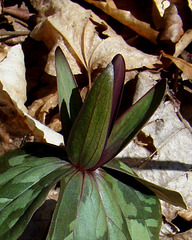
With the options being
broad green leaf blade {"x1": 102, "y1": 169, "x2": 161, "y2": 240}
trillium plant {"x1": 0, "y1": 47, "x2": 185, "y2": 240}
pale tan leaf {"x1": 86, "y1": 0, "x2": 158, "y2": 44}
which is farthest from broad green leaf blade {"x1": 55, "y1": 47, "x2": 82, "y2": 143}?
pale tan leaf {"x1": 86, "y1": 0, "x2": 158, "y2": 44}

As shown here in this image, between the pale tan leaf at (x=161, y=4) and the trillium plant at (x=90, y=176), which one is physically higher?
the pale tan leaf at (x=161, y=4)

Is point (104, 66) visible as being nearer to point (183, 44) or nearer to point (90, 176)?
point (183, 44)

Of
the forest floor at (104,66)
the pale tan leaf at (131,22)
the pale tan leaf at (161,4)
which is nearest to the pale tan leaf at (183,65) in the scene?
the forest floor at (104,66)

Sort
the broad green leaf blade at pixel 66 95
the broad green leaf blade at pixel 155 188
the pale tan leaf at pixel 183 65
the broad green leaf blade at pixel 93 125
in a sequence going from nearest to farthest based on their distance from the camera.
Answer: the broad green leaf blade at pixel 93 125, the broad green leaf blade at pixel 155 188, the broad green leaf blade at pixel 66 95, the pale tan leaf at pixel 183 65

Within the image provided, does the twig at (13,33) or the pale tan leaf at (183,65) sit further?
the twig at (13,33)

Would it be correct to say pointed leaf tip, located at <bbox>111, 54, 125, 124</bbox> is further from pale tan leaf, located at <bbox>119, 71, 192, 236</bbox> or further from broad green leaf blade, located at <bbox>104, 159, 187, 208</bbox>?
pale tan leaf, located at <bbox>119, 71, 192, 236</bbox>

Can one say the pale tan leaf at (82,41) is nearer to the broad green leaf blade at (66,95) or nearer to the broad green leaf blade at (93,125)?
the broad green leaf blade at (66,95)

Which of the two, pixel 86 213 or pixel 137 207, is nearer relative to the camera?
pixel 86 213

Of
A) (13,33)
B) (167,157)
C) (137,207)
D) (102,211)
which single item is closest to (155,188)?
(137,207)
